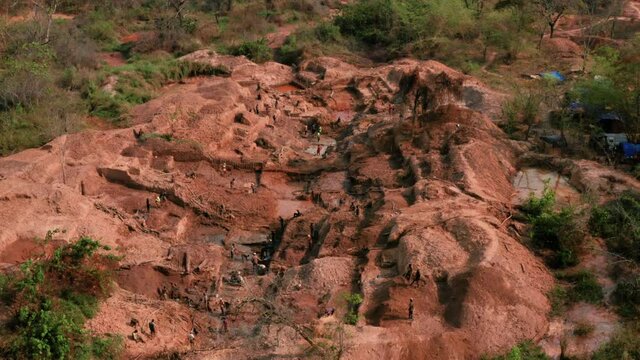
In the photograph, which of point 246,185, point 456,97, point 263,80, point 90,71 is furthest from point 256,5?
point 246,185

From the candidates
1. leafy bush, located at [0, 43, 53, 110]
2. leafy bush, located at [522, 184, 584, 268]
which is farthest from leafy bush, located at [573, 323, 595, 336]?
leafy bush, located at [0, 43, 53, 110]

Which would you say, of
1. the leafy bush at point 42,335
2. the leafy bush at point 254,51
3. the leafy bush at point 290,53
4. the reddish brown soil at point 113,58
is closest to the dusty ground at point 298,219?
the leafy bush at point 42,335

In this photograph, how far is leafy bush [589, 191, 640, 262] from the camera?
1538cm

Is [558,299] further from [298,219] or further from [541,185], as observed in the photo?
[298,219]

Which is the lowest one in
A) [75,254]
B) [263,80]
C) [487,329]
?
[263,80]

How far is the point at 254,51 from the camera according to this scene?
35.2 metres

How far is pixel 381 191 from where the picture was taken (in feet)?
66.3

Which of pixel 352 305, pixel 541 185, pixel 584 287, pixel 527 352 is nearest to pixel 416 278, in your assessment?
pixel 352 305

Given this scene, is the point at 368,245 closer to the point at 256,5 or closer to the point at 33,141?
the point at 33,141

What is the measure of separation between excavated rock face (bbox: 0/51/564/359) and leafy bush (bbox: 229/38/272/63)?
625 centimetres

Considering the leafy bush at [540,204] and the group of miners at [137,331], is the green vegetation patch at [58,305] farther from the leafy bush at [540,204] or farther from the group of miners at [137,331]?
the leafy bush at [540,204]

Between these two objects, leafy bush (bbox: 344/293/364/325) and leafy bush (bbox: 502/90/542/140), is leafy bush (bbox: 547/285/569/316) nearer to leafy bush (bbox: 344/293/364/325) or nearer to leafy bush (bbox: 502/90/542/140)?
leafy bush (bbox: 344/293/364/325)

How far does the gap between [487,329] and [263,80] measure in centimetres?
2209

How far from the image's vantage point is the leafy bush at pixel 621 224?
50.4 ft
